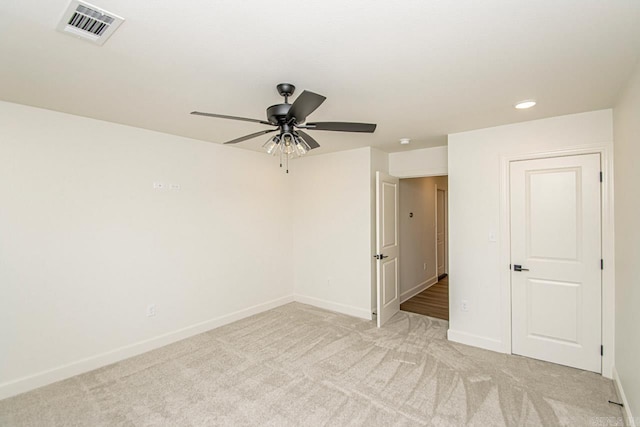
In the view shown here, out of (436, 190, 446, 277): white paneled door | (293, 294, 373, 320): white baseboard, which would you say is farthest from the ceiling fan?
(436, 190, 446, 277): white paneled door

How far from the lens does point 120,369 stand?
2975mm

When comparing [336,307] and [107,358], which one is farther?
[336,307]

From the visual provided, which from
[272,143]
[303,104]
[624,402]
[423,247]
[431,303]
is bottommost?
[431,303]

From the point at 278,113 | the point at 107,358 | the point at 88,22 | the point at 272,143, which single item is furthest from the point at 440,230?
the point at 88,22

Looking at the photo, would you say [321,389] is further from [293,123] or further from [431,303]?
[431,303]

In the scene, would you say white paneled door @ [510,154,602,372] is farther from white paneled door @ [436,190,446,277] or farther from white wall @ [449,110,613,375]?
white paneled door @ [436,190,446,277]

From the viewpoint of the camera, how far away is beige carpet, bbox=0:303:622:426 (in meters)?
2.24

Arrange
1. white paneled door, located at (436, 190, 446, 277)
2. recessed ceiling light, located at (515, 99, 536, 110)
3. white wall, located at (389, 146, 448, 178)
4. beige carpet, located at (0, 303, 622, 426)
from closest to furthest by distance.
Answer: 1. beige carpet, located at (0, 303, 622, 426)
2. recessed ceiling light, located at (515, 99, 536, 110)
3. white wall, located at (389, 146, 448, 178)
4. white paneled door, located at (436, 190, 446, 277)

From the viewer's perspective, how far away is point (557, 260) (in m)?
3.01

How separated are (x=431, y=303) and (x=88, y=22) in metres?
5.29

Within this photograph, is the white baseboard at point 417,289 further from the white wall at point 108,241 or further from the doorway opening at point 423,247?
the white wall at point 108,241

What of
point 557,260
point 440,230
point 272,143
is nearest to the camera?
point 272,143

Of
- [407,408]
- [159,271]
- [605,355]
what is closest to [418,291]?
[605,355]

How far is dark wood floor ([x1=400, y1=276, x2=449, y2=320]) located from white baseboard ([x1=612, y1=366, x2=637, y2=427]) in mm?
1846
